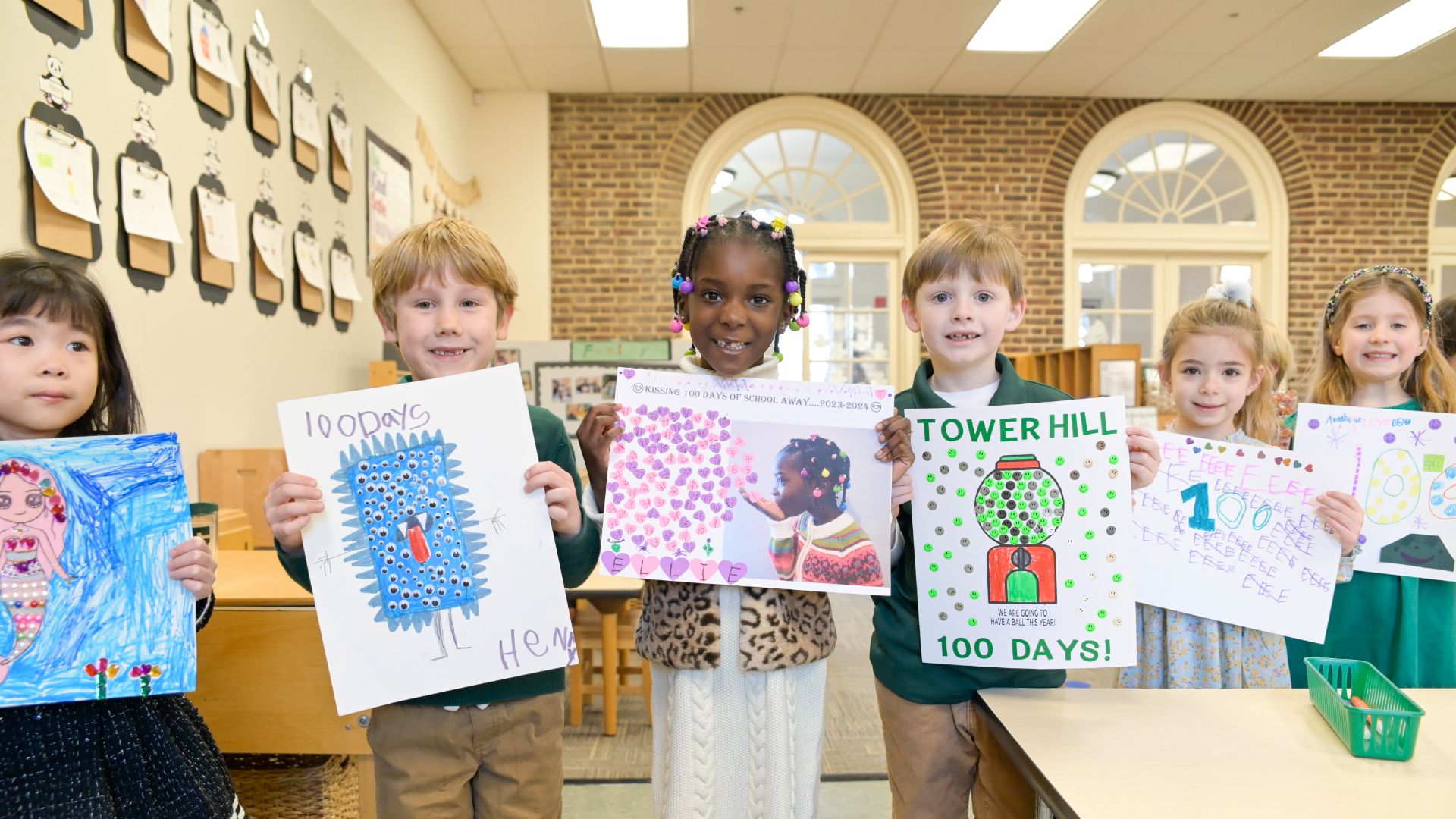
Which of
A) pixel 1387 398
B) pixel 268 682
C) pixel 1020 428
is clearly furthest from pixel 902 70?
pixel 268 682

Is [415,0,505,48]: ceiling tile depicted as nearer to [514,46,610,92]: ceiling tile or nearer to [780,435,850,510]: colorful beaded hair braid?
[514,46,610,92]: ceiling tile

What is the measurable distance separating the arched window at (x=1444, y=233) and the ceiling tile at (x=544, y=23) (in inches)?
285

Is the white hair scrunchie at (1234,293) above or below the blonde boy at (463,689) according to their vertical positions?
above

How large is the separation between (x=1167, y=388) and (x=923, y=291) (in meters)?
0.80

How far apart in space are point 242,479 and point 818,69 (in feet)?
16.3

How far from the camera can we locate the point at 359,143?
4238mm

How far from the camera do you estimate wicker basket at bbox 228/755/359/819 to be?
6.06ft

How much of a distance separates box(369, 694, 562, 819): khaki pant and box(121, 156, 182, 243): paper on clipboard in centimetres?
192

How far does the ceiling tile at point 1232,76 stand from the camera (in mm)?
6160

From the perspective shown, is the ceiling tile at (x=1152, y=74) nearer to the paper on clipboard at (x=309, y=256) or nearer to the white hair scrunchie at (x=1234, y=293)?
the white hair scrunchie at (x=1234, y=293)

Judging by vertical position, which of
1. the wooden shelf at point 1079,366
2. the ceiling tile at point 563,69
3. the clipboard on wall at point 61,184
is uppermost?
the ceiling tile at point 563,69

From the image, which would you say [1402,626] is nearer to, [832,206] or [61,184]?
[61,184]

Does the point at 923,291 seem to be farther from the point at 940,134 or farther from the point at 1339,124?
the point at 1339,124

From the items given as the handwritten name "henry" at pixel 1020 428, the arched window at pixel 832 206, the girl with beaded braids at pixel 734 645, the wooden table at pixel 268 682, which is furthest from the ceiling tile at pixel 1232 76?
the wooden table at pixel 268 682
